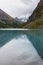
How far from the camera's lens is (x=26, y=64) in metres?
17.8

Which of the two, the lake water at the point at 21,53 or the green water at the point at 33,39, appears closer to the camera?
the lake water at the point at 21,53

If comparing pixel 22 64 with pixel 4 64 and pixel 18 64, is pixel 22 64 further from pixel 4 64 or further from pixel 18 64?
pixel 4 64

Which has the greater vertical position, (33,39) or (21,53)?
(21,53)

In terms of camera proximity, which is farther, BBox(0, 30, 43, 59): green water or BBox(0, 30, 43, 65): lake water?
BBox(0, 30, 43, 59): green water

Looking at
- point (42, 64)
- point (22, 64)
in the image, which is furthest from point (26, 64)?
point (42, 64)

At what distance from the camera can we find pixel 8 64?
17.8 meters

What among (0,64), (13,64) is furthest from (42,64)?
(0,64)

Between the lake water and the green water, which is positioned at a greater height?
the lake water

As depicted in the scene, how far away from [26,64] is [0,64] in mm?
2605

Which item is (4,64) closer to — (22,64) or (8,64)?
(8,64)

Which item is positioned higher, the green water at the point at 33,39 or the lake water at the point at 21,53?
the lake water at the point at 21,53

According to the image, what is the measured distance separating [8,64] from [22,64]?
55.0 inches

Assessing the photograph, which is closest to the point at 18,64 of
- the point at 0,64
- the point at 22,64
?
the point at 22,64

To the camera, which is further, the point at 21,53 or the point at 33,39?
the point at 33,39
